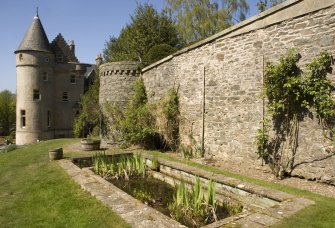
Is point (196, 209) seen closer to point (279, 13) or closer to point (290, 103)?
point (290, 103)

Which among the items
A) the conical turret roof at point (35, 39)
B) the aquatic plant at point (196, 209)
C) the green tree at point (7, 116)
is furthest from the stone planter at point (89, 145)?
the green tree at point (7, 116)

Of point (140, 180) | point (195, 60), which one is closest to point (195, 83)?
point (195, 60)

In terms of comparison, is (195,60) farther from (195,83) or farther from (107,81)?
(107,81)

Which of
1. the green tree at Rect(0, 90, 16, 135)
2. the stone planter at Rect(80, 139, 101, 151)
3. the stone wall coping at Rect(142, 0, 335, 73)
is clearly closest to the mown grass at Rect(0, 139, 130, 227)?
the stone planter at Rect(80, 139, 101, 151)

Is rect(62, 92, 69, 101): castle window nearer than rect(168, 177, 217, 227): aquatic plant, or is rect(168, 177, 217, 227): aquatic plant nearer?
rect(168, 177, 217, 227): aquatic plant

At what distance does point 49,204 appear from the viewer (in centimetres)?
679

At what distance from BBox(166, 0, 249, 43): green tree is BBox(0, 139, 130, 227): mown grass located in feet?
68.9

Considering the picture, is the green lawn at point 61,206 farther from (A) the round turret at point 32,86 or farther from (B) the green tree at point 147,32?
(A) the round turret at point 32,86

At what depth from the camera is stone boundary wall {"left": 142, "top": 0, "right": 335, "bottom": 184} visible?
7.81m

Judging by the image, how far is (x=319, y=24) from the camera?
7715 mm

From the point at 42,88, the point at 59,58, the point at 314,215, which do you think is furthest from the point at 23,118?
the point at 314,215

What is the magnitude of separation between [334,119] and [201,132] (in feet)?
17.9

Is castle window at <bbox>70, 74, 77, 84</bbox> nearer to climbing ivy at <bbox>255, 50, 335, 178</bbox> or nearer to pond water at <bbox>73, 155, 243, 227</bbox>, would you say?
pond water at <bbox>73, 155, 243, 227</bbox>

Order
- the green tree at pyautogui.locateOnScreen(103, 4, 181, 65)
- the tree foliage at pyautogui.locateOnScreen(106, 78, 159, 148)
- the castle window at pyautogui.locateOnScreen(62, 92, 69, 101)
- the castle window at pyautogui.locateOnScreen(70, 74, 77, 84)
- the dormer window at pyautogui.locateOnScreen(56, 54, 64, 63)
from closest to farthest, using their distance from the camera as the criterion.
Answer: the tree foliage at pyautogui.locateOnScreen(106, 78, 159, 148) → the green tree at pyautogui.locateOnScreen(103, 4, 181, 65) → the dormer window at pyautogui.locateOnScreen(56, 54, 64, 63) → the castle window at pyautogui.locateOnScreen(62, 92, 69, 101) → the castle window at pyautogui.locateOnScreen(70, 74, 77, 84)
